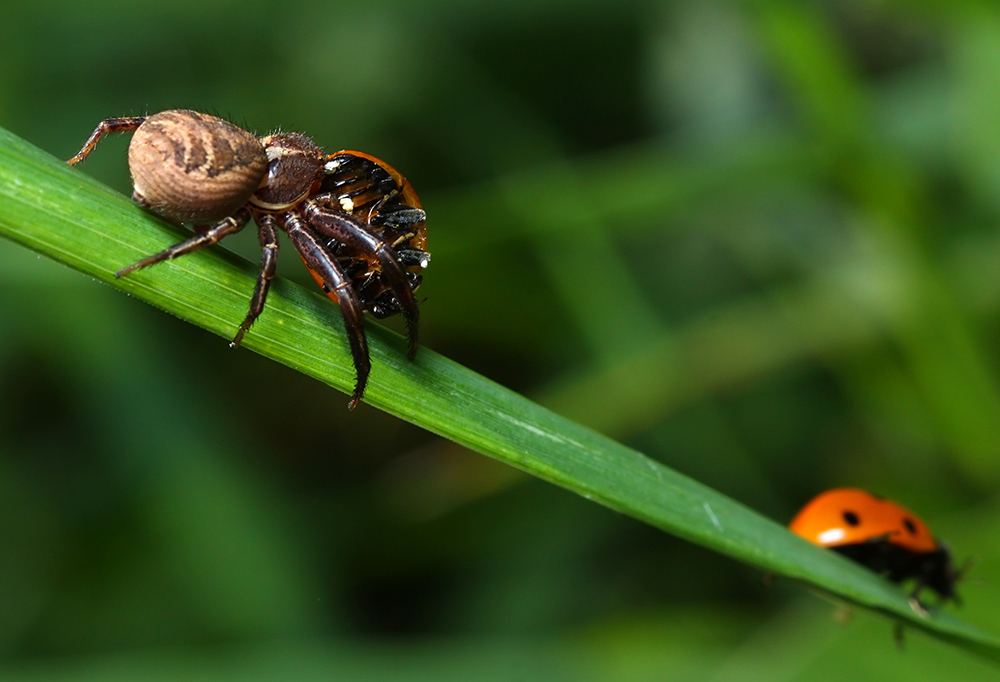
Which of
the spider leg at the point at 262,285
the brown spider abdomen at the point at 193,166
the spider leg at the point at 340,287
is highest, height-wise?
the brown spider abdomen at the point at 193,166

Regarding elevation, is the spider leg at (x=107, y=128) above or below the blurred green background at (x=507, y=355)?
above

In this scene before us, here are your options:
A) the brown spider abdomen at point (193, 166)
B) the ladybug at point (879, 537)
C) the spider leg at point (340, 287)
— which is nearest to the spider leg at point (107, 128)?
the brown spider abdomen at point (193, 166)

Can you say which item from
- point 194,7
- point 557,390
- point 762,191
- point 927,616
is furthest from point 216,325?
point 762,191

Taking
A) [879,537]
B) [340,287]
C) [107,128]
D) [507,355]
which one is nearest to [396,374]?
[340,287]

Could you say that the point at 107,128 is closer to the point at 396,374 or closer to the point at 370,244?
the point at 370,244

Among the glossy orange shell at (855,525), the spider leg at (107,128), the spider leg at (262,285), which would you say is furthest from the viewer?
the glossy orange shell at (855,525)

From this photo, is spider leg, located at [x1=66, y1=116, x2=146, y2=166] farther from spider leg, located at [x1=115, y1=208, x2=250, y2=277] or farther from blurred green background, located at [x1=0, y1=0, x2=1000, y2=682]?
blurred green background, located at [x1=0, y1=0, x2=1000, y2=682]

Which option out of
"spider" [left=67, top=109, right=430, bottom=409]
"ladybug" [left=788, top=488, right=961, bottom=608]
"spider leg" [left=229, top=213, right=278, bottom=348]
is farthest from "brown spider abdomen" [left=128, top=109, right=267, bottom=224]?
"ladybug" [left=788, top=488, right=961, bottom=608]

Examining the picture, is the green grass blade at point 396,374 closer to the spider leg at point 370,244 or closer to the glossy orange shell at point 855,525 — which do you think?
the spider leg at point 370,244
